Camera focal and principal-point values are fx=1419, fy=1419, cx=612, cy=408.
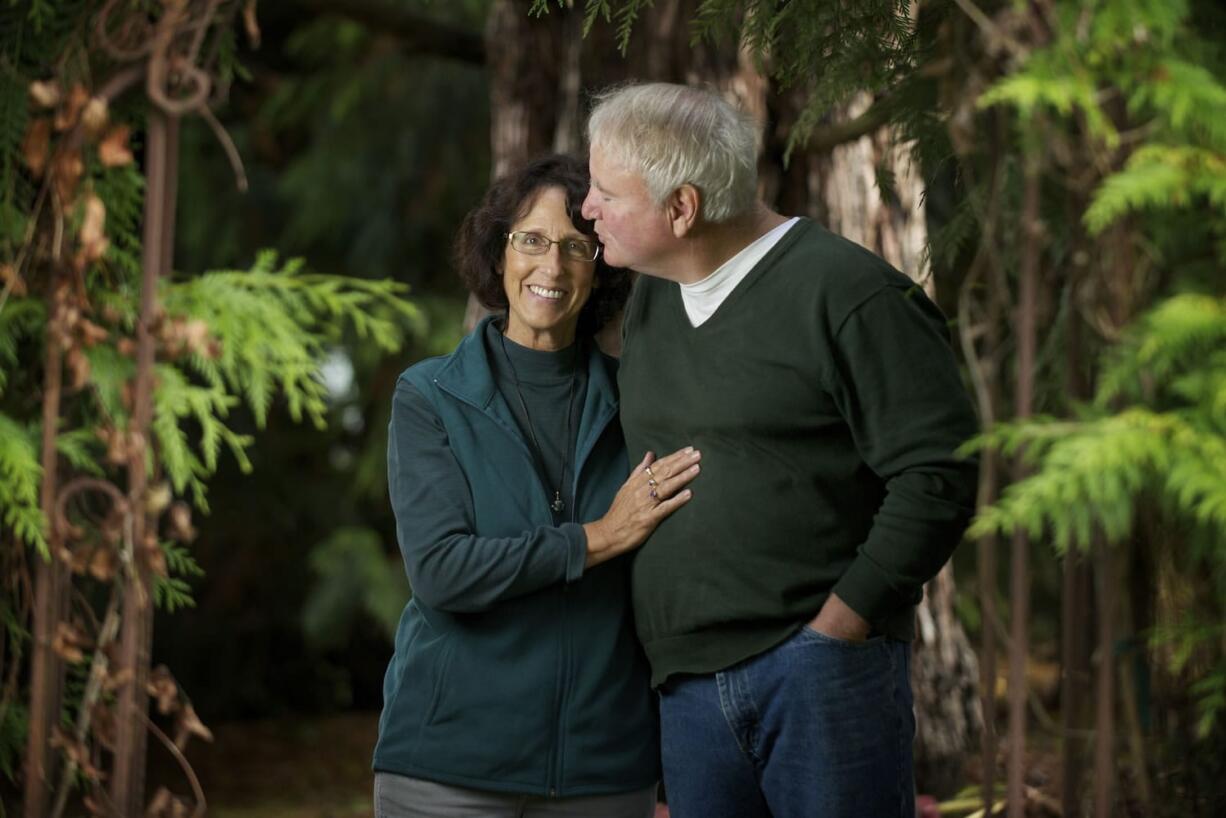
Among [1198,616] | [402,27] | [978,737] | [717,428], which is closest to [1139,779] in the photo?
[1198,616]

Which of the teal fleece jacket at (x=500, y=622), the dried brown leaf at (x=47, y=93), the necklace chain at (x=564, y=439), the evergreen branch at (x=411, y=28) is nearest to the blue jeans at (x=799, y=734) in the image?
the teal fleece jacket at (x=500, y=622)

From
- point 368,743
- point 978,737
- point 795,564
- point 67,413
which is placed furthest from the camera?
point 368,743

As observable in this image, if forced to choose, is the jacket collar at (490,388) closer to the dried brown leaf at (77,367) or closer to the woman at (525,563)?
the woman at (525,563)

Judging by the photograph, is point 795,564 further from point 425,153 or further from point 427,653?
point 425,153

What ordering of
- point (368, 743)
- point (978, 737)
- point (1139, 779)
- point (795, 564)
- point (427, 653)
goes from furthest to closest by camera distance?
point (368, 743) < point (978, 737) < point (427, 653) < point (795, 564) < point (1139, 779)

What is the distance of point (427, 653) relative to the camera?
2.46 meters

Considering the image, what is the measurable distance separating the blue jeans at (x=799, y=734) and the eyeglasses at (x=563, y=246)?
0.77 metres

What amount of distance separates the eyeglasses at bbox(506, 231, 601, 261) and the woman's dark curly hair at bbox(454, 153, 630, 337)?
2 cm

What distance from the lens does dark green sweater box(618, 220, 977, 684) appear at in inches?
84.0

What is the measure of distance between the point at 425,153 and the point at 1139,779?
6.25 meters

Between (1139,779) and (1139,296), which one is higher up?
(1139,296)

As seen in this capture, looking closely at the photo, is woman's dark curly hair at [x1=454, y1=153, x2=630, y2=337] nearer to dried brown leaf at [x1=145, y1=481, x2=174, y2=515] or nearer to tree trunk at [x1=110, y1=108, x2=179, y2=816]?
tree trunk at [x1=110, y1=108, x2=179, y2=816]

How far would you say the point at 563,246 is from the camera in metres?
2.54

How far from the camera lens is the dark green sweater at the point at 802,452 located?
7.00 ft
